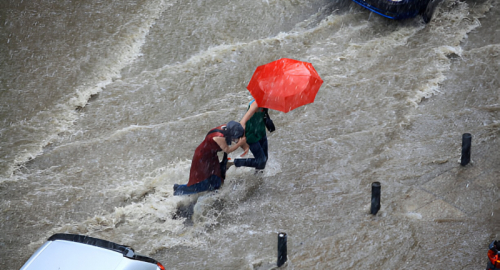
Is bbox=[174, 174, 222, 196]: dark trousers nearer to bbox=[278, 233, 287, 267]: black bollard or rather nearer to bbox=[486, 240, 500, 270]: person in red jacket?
bbox=[278, 233, 287, 267]: black bollard

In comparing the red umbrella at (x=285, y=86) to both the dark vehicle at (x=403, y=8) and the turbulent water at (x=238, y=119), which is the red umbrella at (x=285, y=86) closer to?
the turbulent water at (x=238, y=119)

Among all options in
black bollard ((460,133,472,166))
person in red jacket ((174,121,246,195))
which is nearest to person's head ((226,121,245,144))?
person in red jacket ((174,121,246,195))

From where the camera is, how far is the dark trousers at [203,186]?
264 inches

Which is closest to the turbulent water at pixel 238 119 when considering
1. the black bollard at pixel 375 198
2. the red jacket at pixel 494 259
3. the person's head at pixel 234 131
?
the black bollard at pixel 375 198

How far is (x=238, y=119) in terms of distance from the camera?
9.64 metres

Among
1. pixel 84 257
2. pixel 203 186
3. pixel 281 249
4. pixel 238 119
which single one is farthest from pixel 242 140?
pixel 238 119

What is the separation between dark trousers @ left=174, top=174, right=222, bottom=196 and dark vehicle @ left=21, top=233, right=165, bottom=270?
6.53 feet

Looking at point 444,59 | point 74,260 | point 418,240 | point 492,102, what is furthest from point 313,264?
point 444,59

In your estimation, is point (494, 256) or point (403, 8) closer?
point (494, 256)

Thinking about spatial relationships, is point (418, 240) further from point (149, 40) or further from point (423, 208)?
point (149, 40)

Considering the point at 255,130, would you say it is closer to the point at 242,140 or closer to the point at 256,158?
the point at 242,140

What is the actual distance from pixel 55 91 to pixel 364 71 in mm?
7543

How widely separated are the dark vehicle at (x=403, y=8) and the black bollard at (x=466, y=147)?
20.1 ft

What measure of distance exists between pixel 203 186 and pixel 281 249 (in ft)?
5.66
